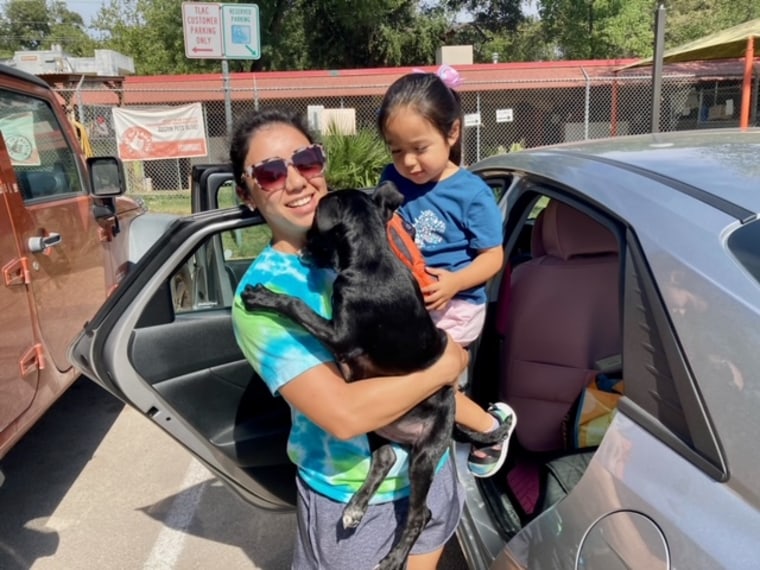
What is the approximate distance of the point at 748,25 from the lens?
10922mm

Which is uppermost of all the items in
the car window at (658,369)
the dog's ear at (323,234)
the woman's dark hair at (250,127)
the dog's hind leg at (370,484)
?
the woman's dark hair at (250,127)

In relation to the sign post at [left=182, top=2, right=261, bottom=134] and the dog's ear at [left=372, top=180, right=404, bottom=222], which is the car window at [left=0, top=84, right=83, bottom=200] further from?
the sign post at [left=182, top=2, right=261, bottom=134]

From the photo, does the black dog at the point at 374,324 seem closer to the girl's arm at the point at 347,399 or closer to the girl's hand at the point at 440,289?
the girl's arm at the point at 347,399

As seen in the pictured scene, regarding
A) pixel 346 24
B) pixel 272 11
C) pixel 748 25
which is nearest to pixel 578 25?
pixel 346 24

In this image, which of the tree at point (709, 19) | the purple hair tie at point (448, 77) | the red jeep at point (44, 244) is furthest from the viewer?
the tree at point (709, 19)

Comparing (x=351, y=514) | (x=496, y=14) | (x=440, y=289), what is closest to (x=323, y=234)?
(x=440, y=289)

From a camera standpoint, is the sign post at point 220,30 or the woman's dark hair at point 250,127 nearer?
the woman's dark hair at point 250,127

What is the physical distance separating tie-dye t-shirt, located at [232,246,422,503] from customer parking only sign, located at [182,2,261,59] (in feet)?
26.1

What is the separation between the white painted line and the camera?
10.3ft

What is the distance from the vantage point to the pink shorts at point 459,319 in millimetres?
2420

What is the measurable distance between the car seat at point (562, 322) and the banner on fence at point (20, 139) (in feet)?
8.85

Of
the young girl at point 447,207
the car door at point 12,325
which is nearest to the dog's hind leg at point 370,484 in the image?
the young girl at point 447,207

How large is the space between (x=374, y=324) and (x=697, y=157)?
39.5 inches

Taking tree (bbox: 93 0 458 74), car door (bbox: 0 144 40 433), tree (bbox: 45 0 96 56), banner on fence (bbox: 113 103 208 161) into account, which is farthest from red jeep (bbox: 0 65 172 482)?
tree (bbox: 45 0 96 56)
